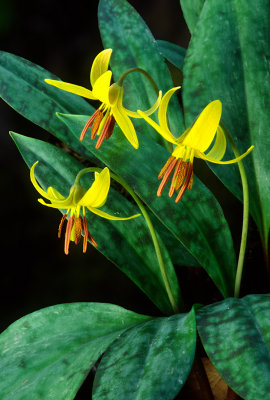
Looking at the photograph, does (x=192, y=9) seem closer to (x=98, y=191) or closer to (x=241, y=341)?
(x=98, y=191)

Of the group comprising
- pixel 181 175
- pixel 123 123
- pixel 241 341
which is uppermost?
pixel 123 123

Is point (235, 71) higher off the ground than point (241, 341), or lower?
higher

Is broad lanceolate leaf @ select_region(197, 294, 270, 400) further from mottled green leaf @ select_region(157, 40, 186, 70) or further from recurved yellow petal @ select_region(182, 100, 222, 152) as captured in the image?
mottled green leaf @ select_region(157, 40, 186, 70)

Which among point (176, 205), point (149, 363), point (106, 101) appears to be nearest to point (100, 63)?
point (106, 101)

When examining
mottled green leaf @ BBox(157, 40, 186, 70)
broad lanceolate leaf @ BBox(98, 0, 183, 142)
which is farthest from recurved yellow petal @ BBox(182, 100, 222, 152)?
mottled green leaf @ BBox(157, 40, 186, 70)

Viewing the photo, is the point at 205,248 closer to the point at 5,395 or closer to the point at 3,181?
the point at 5,395
